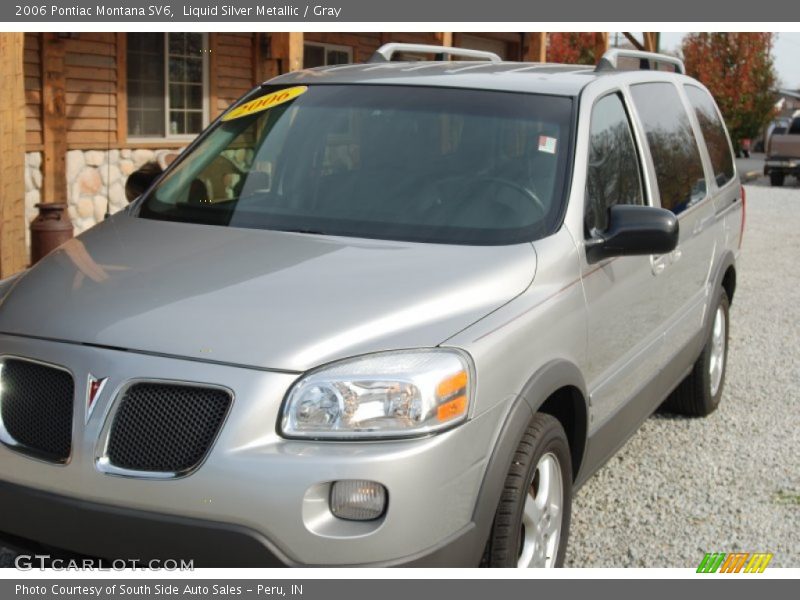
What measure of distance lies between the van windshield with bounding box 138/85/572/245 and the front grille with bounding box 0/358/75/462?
3.56 ft

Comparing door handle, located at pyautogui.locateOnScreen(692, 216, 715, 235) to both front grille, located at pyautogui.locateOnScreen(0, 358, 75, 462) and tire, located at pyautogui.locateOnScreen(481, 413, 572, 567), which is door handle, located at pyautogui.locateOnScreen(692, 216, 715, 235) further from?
front grille, located at pyautogui.locateOnScreen(0, 358, 75, 462)

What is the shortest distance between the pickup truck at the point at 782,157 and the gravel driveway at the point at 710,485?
22.0m

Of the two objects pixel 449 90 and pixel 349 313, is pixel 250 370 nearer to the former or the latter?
pixel 349 313

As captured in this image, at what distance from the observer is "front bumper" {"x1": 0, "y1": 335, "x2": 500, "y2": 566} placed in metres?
2.77

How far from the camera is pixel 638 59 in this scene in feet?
19.5

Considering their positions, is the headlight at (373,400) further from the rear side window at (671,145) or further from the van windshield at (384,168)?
the rear side window at (671,145)

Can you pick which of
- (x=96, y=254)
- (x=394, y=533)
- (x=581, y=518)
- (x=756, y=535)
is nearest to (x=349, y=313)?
(x=394, y=533)

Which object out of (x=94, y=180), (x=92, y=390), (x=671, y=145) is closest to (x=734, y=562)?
(x=671, y=145)

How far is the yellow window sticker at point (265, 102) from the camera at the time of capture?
468 cm

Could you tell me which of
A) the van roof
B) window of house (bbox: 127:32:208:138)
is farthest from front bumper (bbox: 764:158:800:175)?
the van roof

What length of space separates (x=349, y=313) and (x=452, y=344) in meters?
0.30

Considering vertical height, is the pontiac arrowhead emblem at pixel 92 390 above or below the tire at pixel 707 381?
above

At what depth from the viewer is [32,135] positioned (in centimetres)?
1055

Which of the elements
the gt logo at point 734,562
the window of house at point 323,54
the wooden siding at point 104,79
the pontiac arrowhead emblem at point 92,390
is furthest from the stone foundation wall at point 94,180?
the pontiac arrowhead emblem at point 92,390
